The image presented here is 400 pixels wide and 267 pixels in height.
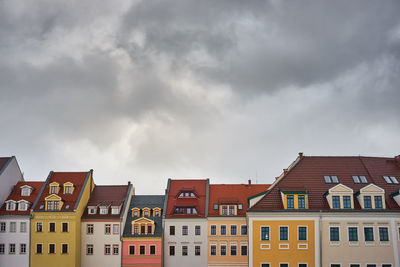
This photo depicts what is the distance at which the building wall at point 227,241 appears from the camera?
209ft

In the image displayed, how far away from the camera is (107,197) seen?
226ft

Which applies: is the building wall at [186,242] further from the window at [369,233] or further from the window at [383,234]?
the window at [383,234]

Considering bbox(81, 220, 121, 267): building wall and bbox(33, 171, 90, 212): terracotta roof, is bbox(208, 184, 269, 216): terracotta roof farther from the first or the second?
bbox(33, 171, 90, 212): terracotta roof

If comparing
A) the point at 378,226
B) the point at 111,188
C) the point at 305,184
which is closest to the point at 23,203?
the point at 111,188

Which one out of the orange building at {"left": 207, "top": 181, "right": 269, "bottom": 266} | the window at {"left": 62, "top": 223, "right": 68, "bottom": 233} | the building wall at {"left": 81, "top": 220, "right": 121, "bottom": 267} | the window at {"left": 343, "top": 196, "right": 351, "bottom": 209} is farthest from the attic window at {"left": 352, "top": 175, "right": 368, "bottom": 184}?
the window at {"left": 62, "top": 223, "right": 68, "bottom": 233}

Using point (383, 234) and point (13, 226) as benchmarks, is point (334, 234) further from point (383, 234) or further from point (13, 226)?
point (13, 226)

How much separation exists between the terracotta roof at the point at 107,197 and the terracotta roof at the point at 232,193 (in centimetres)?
1409

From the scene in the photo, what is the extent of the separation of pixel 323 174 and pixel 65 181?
3918cm

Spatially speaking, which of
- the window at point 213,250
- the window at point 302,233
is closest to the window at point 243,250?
the window at point 213,250

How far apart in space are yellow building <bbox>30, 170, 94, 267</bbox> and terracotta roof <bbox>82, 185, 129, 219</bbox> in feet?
7.31

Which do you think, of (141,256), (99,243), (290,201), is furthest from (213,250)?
(290,201)

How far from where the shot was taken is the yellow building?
62.7 meters

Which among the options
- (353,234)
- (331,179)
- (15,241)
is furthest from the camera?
(15,241)

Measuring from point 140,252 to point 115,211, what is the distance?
23.8ft
